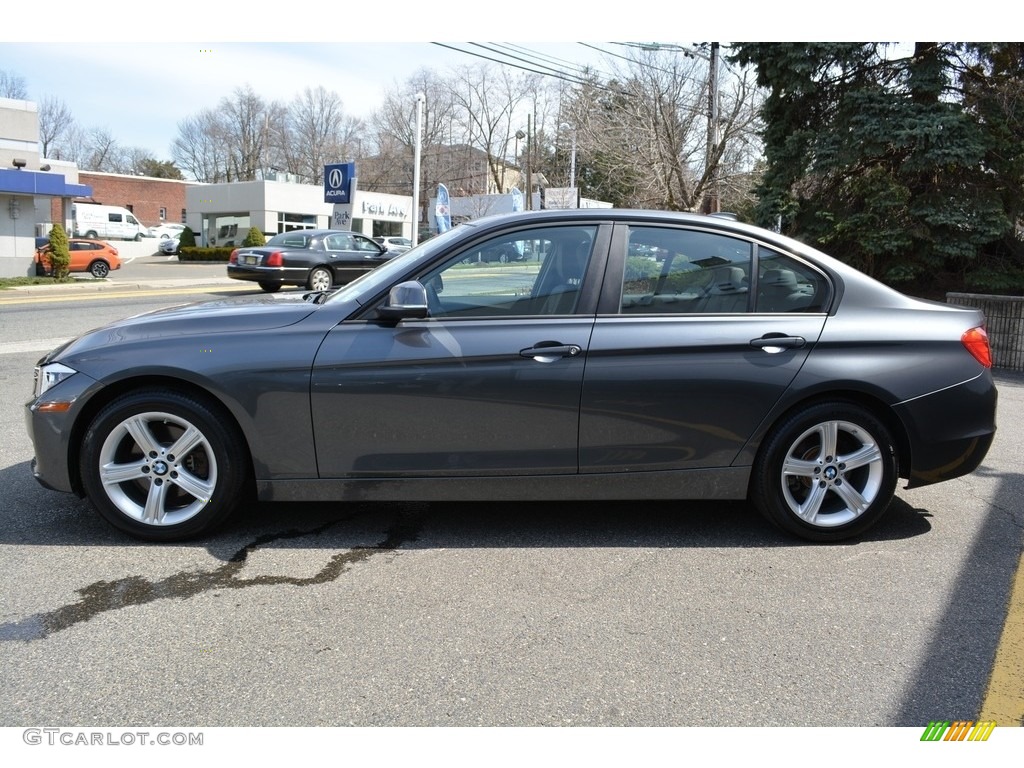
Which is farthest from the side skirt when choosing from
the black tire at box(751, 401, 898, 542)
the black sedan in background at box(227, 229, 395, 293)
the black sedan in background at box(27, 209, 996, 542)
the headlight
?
the black sedan in background at box(227, 229, 395, 293)

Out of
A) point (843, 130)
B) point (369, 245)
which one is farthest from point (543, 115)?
point (843, 130)

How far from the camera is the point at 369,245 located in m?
21.1

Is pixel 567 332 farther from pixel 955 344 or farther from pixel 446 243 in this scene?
pixel 955 344

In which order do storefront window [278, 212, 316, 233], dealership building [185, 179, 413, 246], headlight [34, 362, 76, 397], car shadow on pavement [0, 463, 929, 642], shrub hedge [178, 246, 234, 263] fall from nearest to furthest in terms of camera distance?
A: car shadow on pavement [0, 463, 929, 642], headlight [34, 362, 76, 397], shrub hedge [178, 246, 234, 263], dealership building [185, 179, 413, 246], storefront window [278, 212, 316, 233]

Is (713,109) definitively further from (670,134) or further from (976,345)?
(976,345)

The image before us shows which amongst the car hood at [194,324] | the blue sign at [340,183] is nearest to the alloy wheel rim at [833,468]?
the car hood at [194,324]

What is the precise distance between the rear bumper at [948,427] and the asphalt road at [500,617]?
0.40m

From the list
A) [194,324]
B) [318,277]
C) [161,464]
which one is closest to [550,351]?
[194,324]

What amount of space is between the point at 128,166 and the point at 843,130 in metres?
98.1

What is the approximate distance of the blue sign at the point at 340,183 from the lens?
79.2 ft

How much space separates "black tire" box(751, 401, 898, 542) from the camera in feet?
13.7

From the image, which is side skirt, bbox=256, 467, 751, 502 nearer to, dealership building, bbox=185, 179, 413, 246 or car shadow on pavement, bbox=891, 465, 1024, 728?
car shadow on pavement, bbox=891, 465, 1024, 728

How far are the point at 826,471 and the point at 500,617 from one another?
1889mm

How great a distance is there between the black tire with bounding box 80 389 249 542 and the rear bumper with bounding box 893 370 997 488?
10.8 feet
